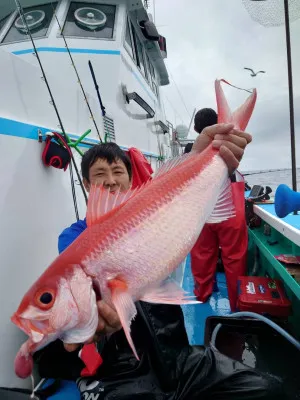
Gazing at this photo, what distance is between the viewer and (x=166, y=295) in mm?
1240

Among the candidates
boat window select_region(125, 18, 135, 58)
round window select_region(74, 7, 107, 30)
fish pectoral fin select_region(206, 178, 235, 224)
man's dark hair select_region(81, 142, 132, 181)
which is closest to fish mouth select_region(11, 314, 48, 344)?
fish pectoral fin select_region(206, 178, 235, 224)

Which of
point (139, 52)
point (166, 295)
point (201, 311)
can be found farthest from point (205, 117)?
point (139, 52)

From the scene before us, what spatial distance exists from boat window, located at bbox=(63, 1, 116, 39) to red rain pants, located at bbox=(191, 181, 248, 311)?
4.81m

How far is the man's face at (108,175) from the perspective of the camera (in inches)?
78.0

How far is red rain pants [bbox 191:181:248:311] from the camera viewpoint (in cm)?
321

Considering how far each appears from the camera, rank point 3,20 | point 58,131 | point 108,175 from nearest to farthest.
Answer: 1. point 108,175
2. point 58,131
3. point 3,20

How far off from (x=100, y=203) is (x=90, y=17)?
6230 mm

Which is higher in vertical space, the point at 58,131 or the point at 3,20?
the point at 3,20

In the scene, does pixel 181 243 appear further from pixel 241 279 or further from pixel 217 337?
pixel 241 279

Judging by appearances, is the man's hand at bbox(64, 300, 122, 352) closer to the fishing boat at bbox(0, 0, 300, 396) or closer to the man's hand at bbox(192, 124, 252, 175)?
the fishing boat at bbox(0, 0, 300, 396)

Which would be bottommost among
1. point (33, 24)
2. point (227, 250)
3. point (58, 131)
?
point (227, 250)

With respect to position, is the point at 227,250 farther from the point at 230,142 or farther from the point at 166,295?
the point at 166,295

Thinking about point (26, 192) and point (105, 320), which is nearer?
point (105, 320)

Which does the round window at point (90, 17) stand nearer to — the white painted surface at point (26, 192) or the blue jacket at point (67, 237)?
the white painted surface at point (26, 192)
